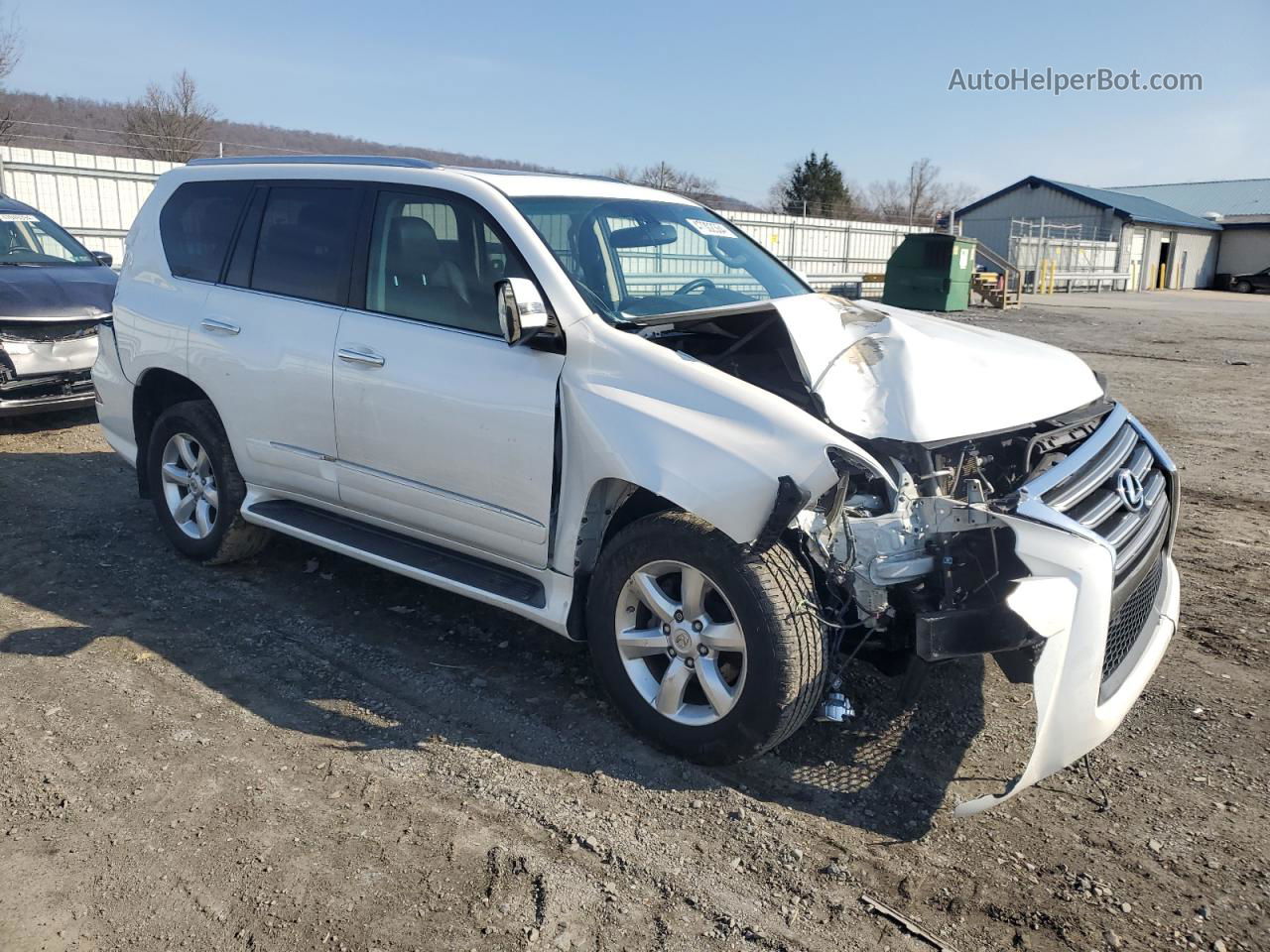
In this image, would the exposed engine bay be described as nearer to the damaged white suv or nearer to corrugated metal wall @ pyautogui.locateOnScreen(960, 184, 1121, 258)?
the damaged white suv

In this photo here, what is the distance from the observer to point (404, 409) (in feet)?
13.1

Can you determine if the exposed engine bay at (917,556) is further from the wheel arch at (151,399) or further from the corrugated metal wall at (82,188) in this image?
the corrugated metal wall at (82,188)

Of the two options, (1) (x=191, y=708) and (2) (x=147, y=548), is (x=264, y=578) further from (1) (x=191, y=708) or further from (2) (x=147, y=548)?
(1) (x=191, y=708)

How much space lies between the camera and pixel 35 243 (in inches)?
359

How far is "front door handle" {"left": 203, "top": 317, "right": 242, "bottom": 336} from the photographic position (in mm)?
4711

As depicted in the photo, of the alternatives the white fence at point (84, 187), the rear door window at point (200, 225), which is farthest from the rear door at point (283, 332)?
the white fence at point (84, 187)

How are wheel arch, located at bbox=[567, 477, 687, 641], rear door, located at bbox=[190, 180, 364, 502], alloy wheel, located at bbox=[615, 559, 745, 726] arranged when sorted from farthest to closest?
1. rear door, located at bbox=[190, 180, 364, 502]
2. wheel arch, located at bbox=[567, 477, 687, 641]
3. alloy wheel, located at bbox=[615, 559, 745, 726]

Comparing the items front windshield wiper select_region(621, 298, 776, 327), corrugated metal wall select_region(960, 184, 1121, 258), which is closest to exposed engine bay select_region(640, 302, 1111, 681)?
front windshield wiper select_region(621, 298, 776, 327)

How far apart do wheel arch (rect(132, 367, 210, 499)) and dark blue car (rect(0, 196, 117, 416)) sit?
318 centimetres

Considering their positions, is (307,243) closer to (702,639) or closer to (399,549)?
(399,549)

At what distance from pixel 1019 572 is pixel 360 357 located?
2729 mm

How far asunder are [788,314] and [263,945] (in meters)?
2.61

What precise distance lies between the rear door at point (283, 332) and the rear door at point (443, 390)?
150mm

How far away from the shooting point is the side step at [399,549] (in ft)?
12.6
